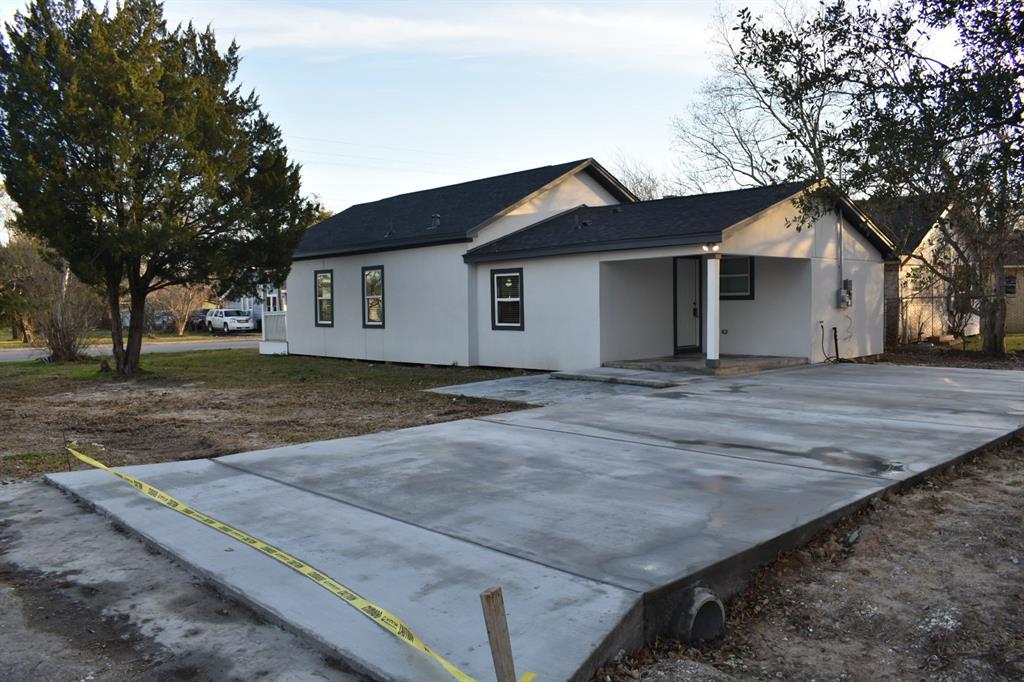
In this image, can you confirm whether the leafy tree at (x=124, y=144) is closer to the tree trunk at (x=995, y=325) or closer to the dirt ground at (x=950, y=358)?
the dirt ground at (x=950, y=358)

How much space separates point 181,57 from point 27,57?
2.83 metres

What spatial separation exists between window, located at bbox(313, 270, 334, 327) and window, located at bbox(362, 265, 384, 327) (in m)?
1.56

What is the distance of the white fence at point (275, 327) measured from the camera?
2478 cm

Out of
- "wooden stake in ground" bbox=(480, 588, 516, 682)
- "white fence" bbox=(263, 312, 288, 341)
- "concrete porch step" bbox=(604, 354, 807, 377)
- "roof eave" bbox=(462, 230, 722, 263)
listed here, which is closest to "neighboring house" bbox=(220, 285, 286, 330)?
"white fence" bbox=(263, 312, 288, 341)

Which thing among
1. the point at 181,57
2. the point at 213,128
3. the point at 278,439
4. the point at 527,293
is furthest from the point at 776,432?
the point at 181,57

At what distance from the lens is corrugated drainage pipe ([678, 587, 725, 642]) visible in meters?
3.93

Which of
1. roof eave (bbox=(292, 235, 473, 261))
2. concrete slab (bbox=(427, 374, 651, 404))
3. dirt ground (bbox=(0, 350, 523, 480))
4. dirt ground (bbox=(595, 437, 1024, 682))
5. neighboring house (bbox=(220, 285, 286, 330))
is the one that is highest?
roof eave (bbox=(292, 235, 473, 261))

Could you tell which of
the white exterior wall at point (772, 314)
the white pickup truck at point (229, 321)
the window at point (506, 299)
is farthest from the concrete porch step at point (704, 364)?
the white pickup truck at point (229, 321)

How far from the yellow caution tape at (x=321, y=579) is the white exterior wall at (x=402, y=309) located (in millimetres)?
11744

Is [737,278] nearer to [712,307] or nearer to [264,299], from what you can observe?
[712,307]

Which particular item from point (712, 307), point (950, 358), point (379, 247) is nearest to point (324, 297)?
point (379, 247)

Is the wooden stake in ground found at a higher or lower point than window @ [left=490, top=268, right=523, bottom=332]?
lower

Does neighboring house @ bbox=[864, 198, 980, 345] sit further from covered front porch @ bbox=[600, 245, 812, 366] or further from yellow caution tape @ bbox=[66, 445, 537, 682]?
yellow caution tape @ bbox=[66, 445, 537, 682]

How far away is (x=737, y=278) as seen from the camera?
58.1 feet
